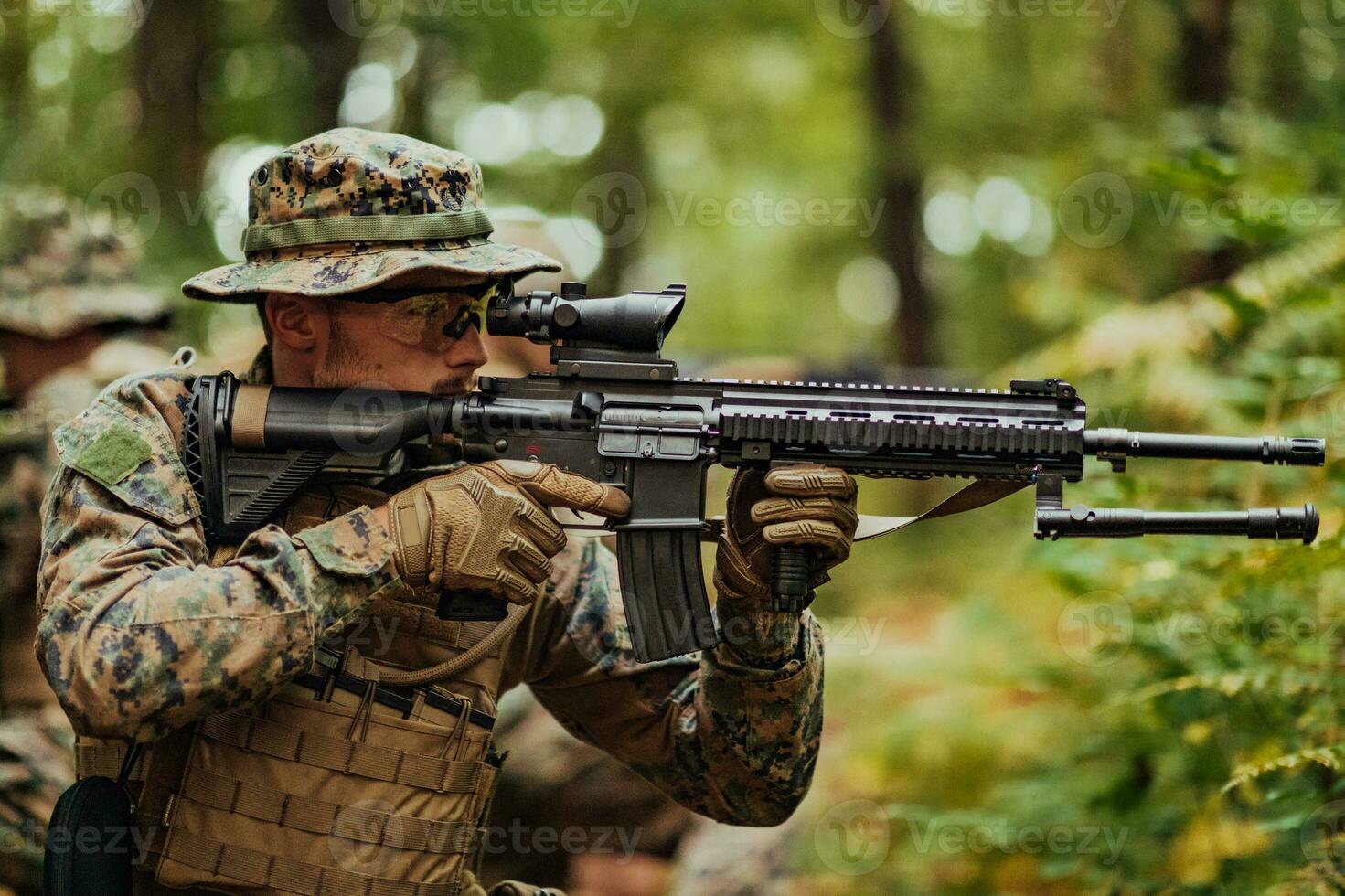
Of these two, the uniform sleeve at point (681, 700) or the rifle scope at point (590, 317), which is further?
the uniform sleeve at point (681, 700)

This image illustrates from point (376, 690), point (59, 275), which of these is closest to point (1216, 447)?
point (376, 690)

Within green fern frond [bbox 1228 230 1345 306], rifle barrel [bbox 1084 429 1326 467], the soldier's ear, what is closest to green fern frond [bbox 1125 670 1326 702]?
rifle barrel [bbox 1084 429 1326 467]

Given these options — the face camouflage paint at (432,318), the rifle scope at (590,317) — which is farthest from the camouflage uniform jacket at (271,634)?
the rifle scope at (590,317)

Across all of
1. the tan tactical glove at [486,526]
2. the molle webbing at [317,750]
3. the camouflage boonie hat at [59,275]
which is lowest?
the molle webbing at [317,750]

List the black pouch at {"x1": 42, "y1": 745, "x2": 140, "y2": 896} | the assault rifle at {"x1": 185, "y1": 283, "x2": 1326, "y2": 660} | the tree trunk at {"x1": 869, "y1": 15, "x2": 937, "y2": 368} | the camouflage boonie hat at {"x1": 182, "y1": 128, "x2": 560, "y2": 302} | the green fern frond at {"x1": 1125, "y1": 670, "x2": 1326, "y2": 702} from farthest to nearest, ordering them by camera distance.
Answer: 1. the tree trunk at {"x1": 869, "y1": 15, "x2": 937, "y2": 368}
2. the green fern frond at {"x1": 1125, "y1": 670, "x2": 1326, "y2": 702}
3. the camouflage boonie hat at {"x1": 182, "y1": 128, "x2": 560, "y2": 302}
4. the assault rifle at {"x1": 185, "y1": 283, "x2": 1326, "y2": 660}
5. the black pouch at {"x1": 42, "y1": 745, "x2": 140, "y2": 896}

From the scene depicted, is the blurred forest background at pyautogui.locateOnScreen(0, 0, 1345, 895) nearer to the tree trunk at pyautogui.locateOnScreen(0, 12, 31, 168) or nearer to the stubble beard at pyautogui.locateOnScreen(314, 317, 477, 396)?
the tree trunk at pyautogui.locateOnScreen(0, 12, 31, 168)

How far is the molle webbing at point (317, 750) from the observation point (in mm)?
3525

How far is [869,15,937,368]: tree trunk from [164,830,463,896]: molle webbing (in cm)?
1103

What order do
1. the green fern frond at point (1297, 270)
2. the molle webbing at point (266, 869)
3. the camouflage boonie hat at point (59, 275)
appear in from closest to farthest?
the molle webbing at point (266, 869) < the green fern frond at point (1297, 270) < the camouflage boonie hat at point (59, 275)

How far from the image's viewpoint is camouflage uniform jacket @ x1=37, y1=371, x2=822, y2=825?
→ 125 inches

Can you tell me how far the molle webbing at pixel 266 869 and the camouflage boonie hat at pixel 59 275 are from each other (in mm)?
4702

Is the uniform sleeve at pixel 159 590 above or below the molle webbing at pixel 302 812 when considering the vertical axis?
above

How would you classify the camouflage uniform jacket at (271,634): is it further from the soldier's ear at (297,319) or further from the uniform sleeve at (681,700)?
the soldier's ear at (297,319)

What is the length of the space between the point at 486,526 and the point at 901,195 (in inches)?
445
